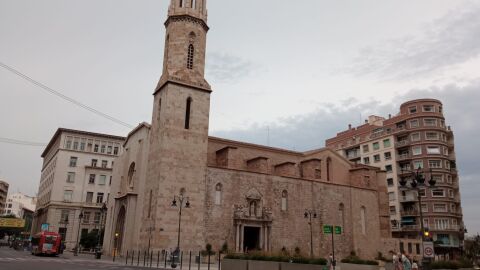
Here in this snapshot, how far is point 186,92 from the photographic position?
3809 cm

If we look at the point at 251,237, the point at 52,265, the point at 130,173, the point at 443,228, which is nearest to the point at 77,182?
the point at 130,173

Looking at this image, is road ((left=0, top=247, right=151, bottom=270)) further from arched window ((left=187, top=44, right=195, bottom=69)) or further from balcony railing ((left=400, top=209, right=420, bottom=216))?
balcony railing ((left=400, top=209, right=420, bottom=216))

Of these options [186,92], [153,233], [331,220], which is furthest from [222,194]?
[331,220]

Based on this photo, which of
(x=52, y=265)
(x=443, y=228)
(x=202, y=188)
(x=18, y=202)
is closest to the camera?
(x=52, y=265)

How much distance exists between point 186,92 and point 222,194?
10.4m

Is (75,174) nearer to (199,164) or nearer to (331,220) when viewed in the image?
(199,164)

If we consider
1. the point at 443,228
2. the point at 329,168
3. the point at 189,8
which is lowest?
the point at 443,228

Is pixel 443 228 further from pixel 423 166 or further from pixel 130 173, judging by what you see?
pixel 130 173

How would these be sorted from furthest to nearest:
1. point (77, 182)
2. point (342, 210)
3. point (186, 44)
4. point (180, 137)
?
point (77, 182), point (342, 210), point (186, 44), point (180, 137)

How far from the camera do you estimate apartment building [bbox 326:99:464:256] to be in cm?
5850

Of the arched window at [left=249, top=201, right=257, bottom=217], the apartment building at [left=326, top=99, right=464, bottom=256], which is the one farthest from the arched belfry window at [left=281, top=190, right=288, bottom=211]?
the apartment building at [left=326, top=99, right=464, bottom=256]

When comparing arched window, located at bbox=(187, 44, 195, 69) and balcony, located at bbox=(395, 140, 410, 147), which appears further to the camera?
balcony, located at bbox=(395, 140, 410, 147)

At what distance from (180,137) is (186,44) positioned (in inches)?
379

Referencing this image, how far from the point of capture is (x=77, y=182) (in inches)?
2645
